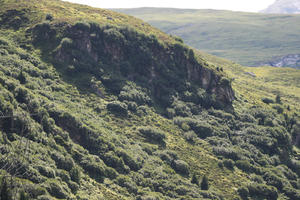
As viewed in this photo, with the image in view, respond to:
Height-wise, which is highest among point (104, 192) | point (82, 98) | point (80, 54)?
point (80, 54)

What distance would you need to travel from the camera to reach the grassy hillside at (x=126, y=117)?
71562 millimetres

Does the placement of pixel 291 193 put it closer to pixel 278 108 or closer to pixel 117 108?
pixel 117 108

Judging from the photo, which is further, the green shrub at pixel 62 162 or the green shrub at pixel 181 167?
the green shrub at pixel 181 167

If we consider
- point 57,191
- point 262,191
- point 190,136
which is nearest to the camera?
point 57,191

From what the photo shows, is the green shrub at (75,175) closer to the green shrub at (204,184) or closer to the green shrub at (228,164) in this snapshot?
the green shrub at (204,184)

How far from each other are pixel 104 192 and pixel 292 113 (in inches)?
4252

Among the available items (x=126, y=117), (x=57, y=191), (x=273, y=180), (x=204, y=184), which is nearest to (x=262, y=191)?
(x=273, y=180)

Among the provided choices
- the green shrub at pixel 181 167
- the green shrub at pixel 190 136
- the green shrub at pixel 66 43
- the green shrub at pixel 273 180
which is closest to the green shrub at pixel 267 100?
the green shrub at pixel 190 136

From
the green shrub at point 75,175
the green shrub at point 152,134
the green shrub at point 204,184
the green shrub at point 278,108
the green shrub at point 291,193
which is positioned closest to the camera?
the green shrub at point 75,175

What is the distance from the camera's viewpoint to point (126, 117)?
362 ft

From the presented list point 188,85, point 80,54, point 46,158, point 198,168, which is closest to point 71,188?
point 46,158

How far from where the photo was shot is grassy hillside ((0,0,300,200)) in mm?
71562

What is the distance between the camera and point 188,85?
13600cm

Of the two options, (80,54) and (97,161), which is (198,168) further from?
(80,54)
